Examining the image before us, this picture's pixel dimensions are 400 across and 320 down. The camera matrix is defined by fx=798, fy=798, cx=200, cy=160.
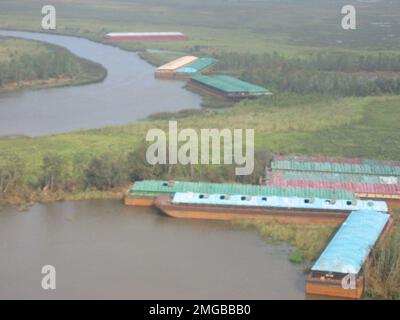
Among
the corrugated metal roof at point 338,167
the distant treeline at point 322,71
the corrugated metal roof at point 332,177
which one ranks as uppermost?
the distant treeline at point 322,71

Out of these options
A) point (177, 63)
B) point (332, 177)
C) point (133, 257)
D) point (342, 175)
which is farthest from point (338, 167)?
→ point (177, 63)

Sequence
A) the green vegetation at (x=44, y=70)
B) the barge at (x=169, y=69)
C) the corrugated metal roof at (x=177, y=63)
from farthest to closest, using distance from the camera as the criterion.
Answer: the corrugated metal roof at (x=177, y=63), the barge at (x=169, y=69), the green vegetation at (x=44, y=70)

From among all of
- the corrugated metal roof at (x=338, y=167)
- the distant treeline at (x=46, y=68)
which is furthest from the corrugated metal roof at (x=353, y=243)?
the distant treeline at (x=46, y=68)

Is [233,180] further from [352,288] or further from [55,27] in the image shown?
[55,27]

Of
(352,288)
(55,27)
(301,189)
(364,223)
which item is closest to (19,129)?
(301,189)

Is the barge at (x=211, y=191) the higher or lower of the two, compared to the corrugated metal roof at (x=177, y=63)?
lower

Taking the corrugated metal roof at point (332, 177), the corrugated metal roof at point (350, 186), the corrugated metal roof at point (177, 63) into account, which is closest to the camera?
the corrugated metal roof at point (350, 186)

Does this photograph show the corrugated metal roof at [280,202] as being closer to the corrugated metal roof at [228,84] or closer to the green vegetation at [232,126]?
the green vegetation at [232,126]

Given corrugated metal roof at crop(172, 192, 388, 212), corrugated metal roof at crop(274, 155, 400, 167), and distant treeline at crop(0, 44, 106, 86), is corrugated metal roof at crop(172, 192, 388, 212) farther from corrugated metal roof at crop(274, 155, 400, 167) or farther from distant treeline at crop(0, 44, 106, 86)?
distant treeline at crop(0, 44, 106, 86)
